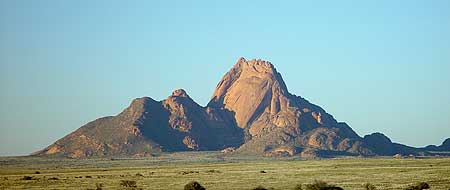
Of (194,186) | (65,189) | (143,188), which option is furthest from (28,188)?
(194,186)

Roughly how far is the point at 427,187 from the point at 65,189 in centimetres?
4232

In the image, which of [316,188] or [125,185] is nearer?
[316,188]

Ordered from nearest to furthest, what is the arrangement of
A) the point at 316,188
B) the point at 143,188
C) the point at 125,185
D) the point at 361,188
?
1. the point at 316,188
2. the point at 361,188
3. the point at 143,188
4. the point at 125,185

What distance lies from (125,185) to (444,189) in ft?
133

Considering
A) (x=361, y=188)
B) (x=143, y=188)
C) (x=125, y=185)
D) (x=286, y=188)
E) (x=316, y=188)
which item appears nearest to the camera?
(x=316, y=188)

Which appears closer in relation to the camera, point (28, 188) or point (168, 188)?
point (168, 188)

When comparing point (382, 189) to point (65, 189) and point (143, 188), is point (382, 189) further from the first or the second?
point (65, 189)

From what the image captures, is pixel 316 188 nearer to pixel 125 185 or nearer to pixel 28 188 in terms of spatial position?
pixel 125 185

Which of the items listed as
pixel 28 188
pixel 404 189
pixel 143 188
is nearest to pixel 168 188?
pixel 143 188

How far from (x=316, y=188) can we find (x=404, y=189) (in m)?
8.74

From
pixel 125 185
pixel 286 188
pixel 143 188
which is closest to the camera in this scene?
pixel 286 188

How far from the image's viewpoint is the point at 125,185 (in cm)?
9781

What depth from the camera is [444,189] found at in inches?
2943

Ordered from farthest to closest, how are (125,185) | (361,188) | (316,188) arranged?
(125,185)
(361,188)
(316,188)
